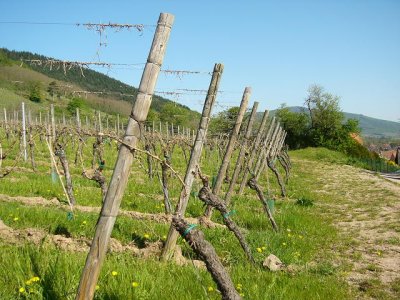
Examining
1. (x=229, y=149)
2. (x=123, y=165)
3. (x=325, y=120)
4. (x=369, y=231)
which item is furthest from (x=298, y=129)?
(x=123, y=165)

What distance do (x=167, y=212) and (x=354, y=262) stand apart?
348cm

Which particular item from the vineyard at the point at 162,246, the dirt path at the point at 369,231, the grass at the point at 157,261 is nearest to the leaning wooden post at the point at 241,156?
the vineyard at the point at 162,246

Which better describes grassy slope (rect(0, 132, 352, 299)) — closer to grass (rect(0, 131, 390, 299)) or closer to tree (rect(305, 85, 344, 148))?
grass (rect(0, 131, 390, 299))

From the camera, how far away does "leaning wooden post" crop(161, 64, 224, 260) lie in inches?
194

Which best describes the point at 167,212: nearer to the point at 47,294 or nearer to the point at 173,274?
the point at 173,274

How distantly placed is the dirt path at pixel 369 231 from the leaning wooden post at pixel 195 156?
8.18 feet

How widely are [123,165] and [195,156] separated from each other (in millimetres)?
2486

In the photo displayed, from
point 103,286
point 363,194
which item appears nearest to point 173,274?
point 103,286

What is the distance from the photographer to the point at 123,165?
2893 mm

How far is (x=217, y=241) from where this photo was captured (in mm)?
5918

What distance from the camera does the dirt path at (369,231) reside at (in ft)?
18.0

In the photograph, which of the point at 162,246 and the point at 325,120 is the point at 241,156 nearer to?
the point at 162,246

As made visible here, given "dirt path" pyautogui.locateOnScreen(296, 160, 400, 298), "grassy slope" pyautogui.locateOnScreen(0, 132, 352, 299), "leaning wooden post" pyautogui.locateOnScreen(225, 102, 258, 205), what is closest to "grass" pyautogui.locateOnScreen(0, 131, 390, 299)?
"grassy slope" pyautogui.locateOnScreen(0, 132, 352, 299)

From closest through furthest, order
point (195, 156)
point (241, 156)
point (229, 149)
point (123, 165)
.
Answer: point (123, 165), point (195, 156), point (229, 149), point (241, 156)
